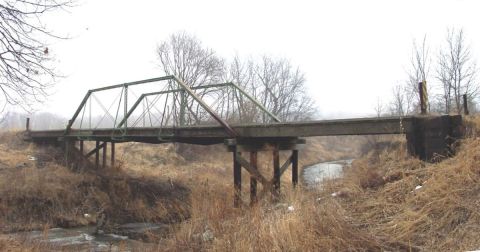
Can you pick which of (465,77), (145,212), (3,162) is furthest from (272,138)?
(465,77)

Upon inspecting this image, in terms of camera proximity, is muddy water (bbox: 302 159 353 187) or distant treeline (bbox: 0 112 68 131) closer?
distant treeline (bbox: 0 112 68 131)

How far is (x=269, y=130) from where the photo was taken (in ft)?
40.0

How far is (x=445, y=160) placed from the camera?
24.5 feet

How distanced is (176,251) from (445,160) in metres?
4.82

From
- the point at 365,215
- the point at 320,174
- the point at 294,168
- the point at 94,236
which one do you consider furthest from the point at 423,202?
the point at 320,174

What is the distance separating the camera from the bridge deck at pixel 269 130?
9797mm

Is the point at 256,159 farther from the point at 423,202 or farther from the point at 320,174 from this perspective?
the point at 320,174

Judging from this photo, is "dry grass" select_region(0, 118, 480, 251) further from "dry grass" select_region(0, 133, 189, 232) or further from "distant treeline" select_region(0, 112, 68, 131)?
"dry grass" select_region(0, 133, 189, 232)

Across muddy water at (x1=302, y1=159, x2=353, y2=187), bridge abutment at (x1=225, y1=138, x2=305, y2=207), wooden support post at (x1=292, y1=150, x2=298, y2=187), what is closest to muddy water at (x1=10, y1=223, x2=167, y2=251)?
bridge abutment at (x1=225, y1=138, x2=305, y2=207)

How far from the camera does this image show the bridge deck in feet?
32.1

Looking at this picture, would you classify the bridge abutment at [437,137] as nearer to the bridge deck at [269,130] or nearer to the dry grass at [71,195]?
the bridge deck at [269,130]

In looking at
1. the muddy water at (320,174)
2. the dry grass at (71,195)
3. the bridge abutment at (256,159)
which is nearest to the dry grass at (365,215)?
the muddy water at (320,174)

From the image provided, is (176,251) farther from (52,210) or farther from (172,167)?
(172,167)

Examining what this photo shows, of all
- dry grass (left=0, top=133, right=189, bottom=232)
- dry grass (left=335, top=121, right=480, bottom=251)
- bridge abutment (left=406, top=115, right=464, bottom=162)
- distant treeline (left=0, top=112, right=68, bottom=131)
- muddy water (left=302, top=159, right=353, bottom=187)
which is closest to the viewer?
dry grass (left=335, top=121, right=480, bottom=251)
